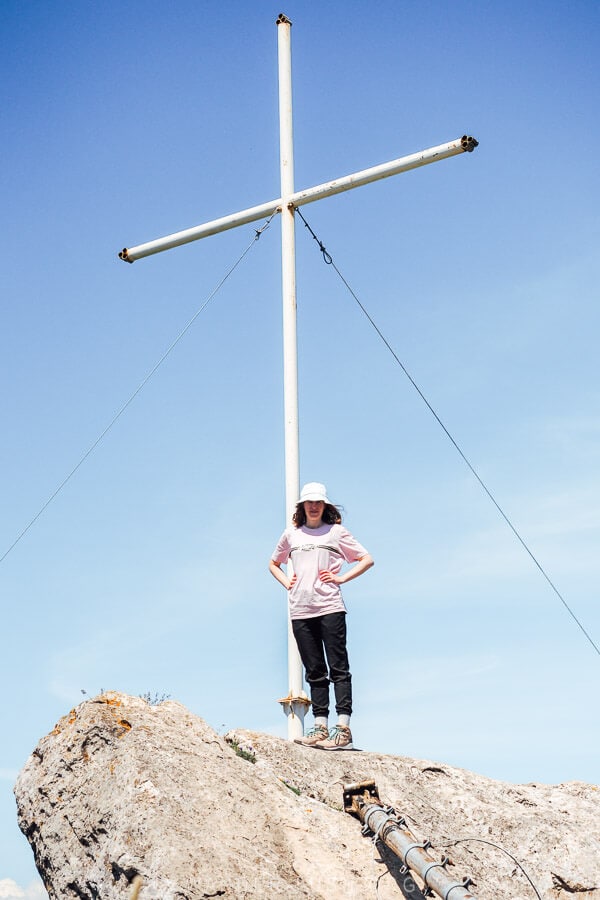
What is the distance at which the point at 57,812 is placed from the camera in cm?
719

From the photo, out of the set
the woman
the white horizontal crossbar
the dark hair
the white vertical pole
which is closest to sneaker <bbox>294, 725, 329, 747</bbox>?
the woman

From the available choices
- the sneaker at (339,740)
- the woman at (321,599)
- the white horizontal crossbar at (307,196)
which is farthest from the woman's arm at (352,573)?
the white horizontal crossbar at (307,196)

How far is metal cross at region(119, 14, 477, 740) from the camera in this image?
30.3 feet

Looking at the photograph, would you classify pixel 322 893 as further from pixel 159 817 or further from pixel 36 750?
pixel 36 750

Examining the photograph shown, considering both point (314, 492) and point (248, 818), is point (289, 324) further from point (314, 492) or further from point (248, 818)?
point (248, 818)

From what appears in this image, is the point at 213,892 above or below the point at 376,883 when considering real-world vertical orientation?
below

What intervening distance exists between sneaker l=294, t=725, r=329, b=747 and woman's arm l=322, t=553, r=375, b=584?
1233 mm

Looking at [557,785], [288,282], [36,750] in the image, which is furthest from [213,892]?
[288,282]

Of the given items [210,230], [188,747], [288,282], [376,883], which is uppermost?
[210,230]

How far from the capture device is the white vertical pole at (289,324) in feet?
30.0

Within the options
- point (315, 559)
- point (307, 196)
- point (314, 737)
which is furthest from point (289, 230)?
point (314, 737)

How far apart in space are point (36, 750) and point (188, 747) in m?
1.32

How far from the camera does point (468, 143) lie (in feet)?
32.7

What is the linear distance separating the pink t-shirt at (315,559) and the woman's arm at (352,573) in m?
0.04
